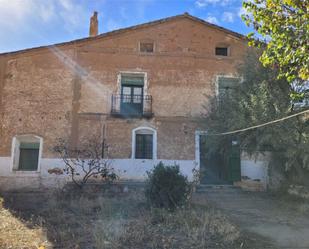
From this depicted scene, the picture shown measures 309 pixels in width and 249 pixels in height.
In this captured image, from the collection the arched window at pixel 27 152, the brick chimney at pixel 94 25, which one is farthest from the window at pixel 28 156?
the brick chimney at pixel 94 25

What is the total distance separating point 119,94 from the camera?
16.0 m

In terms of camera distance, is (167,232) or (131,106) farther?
(131,106)

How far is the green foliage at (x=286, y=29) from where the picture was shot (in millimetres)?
5586

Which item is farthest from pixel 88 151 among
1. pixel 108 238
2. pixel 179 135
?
pixel 108 238

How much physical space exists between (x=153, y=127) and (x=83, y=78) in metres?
4.43

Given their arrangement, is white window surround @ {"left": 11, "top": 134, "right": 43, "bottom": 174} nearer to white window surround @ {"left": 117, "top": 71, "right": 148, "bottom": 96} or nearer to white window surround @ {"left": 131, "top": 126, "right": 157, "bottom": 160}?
white window surround @ {"left": 131, "top": 126, "right": 157, "bottom": 160}

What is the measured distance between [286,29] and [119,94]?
11.1m

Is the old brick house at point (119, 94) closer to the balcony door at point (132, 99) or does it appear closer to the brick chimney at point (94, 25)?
the balcony door at point (132, 99)

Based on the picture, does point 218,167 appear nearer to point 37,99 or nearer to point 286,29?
point 37,99

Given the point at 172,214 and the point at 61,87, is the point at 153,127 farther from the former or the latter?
the point at 172,214

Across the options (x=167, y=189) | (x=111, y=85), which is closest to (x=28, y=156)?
(x=111, y=85)

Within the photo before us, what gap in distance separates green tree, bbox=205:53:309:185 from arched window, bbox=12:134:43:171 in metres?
8.58

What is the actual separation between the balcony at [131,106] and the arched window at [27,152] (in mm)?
4069

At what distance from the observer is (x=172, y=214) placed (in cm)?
847
